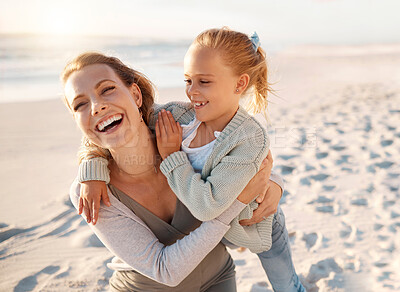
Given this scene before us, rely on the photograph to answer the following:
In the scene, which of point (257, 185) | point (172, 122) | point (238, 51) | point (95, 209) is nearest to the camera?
point (95, 209)

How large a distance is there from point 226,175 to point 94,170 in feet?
2.15

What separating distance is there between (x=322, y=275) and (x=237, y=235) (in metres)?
1.38

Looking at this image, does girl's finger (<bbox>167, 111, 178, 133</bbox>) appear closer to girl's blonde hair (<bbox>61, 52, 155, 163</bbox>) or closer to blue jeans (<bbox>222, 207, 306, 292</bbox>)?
girl's blonde hair (<bbox>61, 52, 155, 163</bbox>)

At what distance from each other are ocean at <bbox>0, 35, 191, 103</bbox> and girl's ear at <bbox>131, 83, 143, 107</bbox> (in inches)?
7.3

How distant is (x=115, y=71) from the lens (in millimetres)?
2008

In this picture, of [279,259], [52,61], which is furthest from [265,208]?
[52,61]

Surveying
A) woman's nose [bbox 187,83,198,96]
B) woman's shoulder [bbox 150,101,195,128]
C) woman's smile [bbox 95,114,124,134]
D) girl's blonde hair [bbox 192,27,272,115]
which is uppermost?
girl's blonde hair [bbox 192,27,272,115]

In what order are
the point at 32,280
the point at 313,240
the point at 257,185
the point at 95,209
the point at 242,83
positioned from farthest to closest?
1. the point at 313,240
2. the point at 32,280
3. the point at 242,83
4. the point at 257,185
5. the point at 95,209

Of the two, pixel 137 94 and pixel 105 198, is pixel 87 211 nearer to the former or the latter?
pixel 105 198

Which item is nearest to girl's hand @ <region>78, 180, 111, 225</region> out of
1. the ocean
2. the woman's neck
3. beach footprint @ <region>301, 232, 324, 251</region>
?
the woman's neck

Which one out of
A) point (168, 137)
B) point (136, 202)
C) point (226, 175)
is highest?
point (168, 137)

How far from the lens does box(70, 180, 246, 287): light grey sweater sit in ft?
5.86


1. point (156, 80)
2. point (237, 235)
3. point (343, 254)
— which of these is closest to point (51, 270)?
point (237, 235)

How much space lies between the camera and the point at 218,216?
6.18ft
